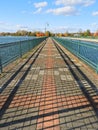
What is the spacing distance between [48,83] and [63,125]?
2.99 metres

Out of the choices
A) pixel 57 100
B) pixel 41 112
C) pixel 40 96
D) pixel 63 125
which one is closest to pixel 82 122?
pixel 63 125

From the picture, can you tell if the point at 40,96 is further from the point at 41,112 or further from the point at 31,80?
the point at 31,80

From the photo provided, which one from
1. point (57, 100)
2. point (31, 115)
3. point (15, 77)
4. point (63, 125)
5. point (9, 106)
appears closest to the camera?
point (63, 125)

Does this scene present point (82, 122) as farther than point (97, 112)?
No

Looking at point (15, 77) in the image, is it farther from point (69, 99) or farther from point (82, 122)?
point (82, 122)

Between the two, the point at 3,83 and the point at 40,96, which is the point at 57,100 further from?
the point at 3,83

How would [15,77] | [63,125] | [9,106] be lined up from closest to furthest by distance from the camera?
[63,125]
[9,106]
[15,77]

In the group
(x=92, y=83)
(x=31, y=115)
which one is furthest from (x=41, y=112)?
(x=92, y=83)

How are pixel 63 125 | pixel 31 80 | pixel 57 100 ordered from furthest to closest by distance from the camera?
1. pixel 31 80
2. pixel 57 100
3. pixel 63 125

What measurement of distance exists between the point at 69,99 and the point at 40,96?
2.61ft

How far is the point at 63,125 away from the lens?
12.6 feet

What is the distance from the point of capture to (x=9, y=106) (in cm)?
468

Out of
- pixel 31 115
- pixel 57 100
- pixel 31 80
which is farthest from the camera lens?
pixel 31 80

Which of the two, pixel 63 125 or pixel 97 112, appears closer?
pixel 63 125
